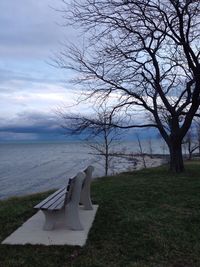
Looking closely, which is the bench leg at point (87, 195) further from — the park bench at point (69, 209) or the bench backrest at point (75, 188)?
the bench backrest at point (75, 188)

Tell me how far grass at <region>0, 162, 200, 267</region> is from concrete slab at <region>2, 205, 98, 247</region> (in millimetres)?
140

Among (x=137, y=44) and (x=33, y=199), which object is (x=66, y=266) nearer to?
(x=33, y=199)

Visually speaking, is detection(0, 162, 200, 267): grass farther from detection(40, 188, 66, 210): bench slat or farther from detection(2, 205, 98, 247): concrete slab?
detection(40, 188, 66, 210): bench slat

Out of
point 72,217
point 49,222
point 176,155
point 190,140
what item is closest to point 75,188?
point 72,217

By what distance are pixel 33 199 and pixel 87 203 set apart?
218 cm

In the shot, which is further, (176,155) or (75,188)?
(176,155)

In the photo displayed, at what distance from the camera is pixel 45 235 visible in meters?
6.40

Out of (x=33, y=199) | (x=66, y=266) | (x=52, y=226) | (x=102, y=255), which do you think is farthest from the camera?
(x=33, y=199)

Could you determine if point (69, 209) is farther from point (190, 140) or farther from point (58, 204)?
point (190, 140)

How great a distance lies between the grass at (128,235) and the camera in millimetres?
5273

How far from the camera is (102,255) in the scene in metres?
5.47

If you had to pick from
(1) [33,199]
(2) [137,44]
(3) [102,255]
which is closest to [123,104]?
(2) [137,44]

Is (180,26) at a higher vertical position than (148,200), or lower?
higher

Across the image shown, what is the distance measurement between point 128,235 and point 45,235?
1280mm
